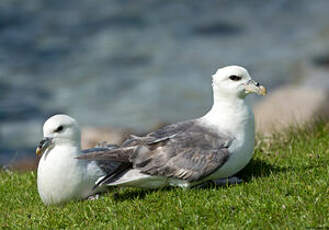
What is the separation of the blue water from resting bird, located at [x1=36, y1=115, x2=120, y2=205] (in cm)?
940

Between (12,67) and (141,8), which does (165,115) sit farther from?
(141,8)

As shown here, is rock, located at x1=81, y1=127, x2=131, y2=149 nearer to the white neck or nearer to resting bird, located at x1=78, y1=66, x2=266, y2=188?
resting bird, located at x1=78, y1=66, x2=266, y2=188

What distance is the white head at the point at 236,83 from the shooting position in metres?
7.16

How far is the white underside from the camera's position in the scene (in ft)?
23.4

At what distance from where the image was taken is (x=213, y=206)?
21.0ft

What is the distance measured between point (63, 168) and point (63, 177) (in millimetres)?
105

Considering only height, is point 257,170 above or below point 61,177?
below

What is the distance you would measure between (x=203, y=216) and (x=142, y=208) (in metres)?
0.71

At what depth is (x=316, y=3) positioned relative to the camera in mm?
28828

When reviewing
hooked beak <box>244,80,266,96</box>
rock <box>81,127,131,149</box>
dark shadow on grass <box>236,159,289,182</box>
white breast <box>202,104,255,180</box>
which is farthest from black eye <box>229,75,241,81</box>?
rock <box>81,127,131,149</box>

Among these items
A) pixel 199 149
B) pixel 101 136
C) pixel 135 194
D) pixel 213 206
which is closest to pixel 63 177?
pixel 135 194

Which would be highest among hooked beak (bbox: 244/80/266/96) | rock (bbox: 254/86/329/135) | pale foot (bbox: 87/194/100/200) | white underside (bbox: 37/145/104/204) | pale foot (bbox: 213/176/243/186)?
hooked beak (bbox: 244/80/266/96)

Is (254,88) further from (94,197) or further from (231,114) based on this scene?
(94,197)

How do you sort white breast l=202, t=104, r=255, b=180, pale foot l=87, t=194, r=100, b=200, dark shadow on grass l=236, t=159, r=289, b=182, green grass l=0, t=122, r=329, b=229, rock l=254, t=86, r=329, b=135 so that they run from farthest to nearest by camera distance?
rock l=254, t=86, r=329, b=135, dark shadow on grass l=236, t=159, r=289, b=182, pale foot l=87, t=194, r=100, b=200, white breast l=202, t=104, r=255, b=180, green grass l=0, t=122, r=329, b=229
